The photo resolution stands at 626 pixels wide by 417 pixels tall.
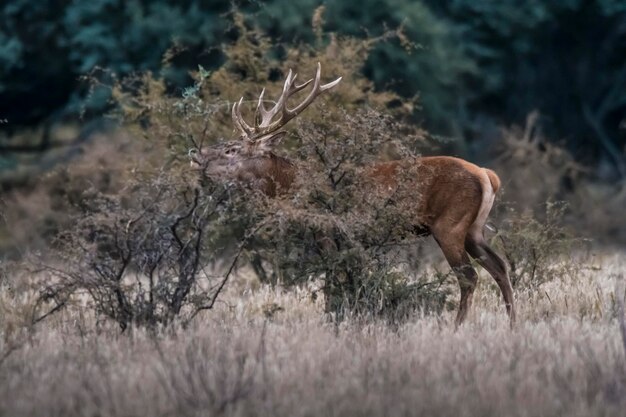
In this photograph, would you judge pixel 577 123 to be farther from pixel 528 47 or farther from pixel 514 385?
pixel 514 385

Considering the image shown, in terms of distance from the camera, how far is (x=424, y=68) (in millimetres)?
23109

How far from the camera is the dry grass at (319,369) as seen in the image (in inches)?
273

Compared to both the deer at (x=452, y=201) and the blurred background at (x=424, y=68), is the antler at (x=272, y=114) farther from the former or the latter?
the blurred background at (x=424, y=68)

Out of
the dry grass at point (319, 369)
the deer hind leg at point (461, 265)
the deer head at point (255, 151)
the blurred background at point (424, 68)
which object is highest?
the blurred background at point (424, 68)

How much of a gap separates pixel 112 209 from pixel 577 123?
1788 cm

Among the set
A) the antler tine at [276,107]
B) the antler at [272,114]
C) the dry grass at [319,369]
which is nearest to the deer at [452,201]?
the antler at [272,114]

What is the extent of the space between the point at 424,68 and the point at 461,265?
477 inches

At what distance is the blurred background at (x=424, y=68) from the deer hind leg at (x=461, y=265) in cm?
845

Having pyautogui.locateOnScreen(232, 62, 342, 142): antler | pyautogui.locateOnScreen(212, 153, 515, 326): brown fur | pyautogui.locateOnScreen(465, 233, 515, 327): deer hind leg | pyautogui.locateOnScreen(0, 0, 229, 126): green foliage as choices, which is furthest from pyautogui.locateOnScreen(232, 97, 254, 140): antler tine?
pyautogui.locateOnScreen(0, 0, 229, 126): green foliage

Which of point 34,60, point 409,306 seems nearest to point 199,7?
point 34,60

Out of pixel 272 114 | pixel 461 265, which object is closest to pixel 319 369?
pixel 461 265

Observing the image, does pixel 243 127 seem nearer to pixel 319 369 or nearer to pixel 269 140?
pixel 269 140

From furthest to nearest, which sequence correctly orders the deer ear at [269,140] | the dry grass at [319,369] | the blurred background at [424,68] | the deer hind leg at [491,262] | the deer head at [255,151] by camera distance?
1. the blurred background at [424,68]
2. the deer ear at [269,140]
3. the deer head at [255,151]
4. the deer hind leg at [491,262]
5. the dry grass at [319,369]

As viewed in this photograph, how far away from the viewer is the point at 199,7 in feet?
72.8
